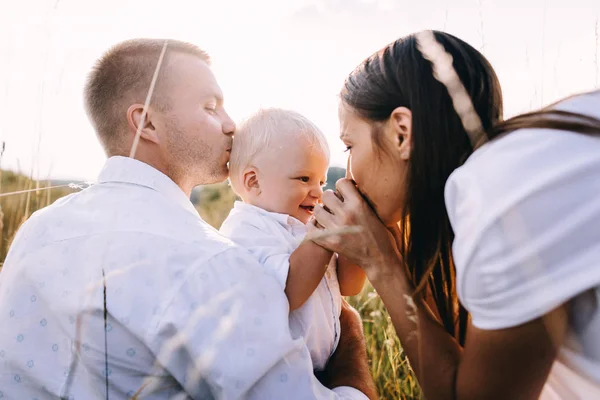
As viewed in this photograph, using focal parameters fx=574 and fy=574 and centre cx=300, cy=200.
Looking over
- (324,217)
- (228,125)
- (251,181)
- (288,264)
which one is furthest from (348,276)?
(228,125)

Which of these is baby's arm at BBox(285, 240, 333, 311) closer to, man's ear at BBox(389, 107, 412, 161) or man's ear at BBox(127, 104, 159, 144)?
man's ear at BBox(389, 107, 412, 161)

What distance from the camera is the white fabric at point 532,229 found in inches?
59.4

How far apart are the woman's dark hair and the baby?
0.41 m

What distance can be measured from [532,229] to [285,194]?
1430mm

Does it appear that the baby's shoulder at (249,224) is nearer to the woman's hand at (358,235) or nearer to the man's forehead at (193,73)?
the woman's hand at (358,235)

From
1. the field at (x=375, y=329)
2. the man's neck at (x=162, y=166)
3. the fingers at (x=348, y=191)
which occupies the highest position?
the man's neck at (x=162, y=166)

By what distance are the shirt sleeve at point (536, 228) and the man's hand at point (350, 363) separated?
947 mm

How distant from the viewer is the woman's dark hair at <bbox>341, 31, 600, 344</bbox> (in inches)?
84.4

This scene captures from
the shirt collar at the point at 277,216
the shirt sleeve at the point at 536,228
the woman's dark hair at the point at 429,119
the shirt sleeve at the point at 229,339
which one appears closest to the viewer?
the shirt sleeve at the point at 536,228

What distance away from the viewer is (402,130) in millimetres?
2234

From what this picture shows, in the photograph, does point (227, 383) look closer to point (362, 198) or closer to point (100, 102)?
point (362, 198)

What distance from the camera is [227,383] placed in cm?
171

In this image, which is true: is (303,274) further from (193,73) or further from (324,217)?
(193,73)

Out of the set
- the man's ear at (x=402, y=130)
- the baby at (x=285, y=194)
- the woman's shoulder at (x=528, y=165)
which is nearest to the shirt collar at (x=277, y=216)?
the baby at (x=285, y=194)
